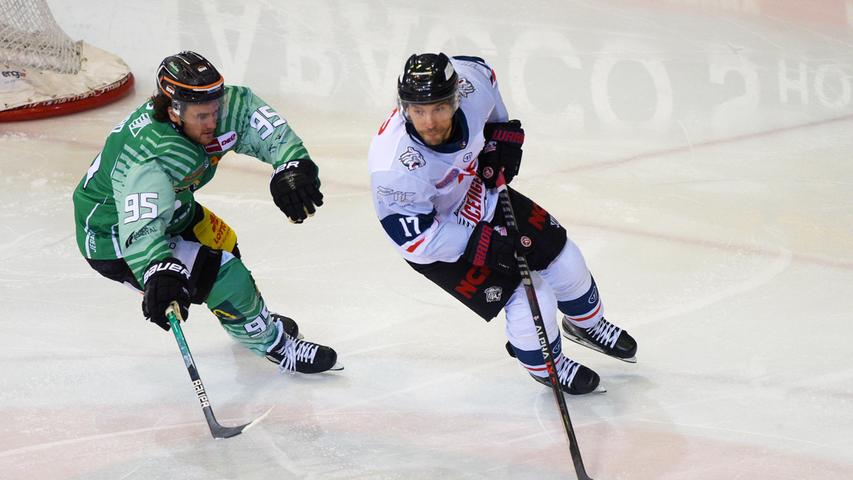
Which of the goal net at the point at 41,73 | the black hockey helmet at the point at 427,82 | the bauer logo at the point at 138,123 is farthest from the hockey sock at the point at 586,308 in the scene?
the goal net at the point at 41,73

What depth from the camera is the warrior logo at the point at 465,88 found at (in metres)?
2.73

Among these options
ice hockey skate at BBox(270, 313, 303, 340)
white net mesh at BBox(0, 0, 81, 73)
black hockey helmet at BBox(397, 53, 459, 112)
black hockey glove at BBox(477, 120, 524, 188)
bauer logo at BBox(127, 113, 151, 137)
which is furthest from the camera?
white net mesh at BBox(0, 0, 81, 73)

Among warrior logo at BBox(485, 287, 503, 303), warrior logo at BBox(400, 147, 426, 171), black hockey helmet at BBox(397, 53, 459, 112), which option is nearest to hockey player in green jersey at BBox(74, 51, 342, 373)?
warrior logo at BBox(400, 147, 426, 171)

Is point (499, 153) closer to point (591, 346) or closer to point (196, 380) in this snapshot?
point (591, 346)

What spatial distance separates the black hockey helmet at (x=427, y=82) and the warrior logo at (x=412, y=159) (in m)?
0.12

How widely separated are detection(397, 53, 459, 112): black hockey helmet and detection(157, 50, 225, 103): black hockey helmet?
19.7 inches

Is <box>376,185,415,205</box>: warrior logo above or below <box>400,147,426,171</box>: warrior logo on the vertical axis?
below

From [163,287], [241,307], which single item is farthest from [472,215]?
[163,287]

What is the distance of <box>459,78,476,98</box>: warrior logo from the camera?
8.96 feet

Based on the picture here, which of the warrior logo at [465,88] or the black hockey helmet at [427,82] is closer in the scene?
the black hockey helmet at [427,82]

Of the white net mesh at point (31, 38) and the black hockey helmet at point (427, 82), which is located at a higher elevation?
the black hockey helmet at point (427, 82)

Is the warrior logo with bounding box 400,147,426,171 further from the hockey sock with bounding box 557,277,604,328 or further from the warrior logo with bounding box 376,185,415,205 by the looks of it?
the hockey sock with bounding box 557,277,604,328

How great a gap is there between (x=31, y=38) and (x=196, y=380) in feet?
9.75

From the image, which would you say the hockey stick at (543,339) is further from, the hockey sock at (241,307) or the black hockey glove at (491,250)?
the hockey sock at (241,307)
